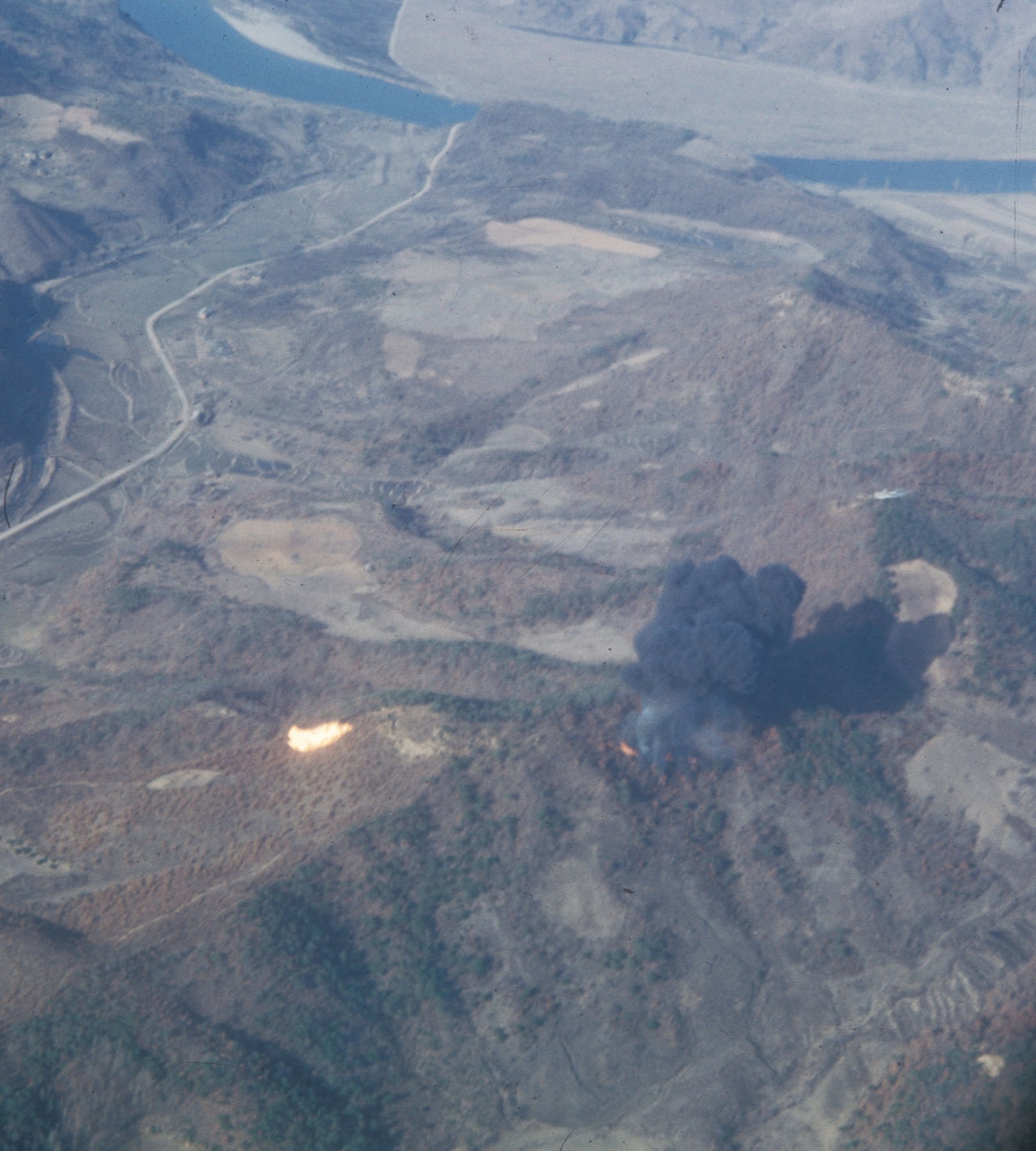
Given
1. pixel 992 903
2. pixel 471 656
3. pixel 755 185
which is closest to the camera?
pixel 992 903

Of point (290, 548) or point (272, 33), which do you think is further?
point (272, 33)

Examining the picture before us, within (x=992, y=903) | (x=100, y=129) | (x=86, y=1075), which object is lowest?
(x=992, y=903)

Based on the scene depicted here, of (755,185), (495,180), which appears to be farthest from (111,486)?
(755,185)

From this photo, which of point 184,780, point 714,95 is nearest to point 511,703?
point 184,780

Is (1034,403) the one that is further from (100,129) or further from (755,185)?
(100,129)

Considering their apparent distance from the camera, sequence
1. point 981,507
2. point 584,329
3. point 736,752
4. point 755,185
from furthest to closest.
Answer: point 755,185
point 584,329
point 981,507
point 736,752

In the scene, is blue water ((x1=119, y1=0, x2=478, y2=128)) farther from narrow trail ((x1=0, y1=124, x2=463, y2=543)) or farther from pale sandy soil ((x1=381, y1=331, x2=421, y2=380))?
pale sandy soil ((x1=381, y1=331, x2=421, y2=380))

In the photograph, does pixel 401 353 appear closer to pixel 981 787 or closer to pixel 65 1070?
pixel 981 787
